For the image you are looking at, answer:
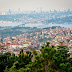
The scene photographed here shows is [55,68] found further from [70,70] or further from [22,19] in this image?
[22,19]

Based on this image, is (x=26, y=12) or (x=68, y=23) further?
(x=26, y=12)

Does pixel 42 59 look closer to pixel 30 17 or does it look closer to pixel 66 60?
pixel 66 60

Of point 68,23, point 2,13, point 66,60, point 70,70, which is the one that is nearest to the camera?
point 70,70

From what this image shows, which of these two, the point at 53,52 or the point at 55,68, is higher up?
the point at 53,52

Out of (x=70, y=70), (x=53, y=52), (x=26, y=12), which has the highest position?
(x=26, y=12)

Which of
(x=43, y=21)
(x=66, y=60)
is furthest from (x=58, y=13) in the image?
(x=66, y=60)

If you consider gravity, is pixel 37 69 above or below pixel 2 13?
below

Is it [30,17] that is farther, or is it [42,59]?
[30,17]

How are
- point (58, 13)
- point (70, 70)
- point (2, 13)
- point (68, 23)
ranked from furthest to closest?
point (58, 13) → point (2, 13) → point (68, 23) → point (70, 70)

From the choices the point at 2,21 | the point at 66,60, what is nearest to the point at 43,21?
the point at 2,21
